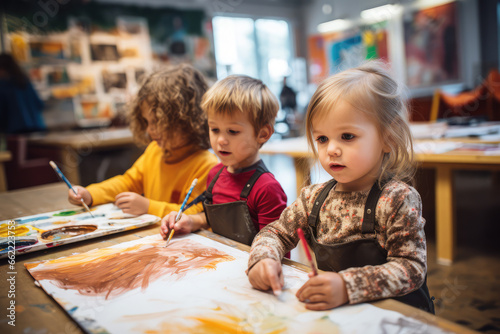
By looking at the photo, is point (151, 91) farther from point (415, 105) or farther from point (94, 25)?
point (94, 25)

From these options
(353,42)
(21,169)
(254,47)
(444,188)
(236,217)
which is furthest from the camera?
(254,47)

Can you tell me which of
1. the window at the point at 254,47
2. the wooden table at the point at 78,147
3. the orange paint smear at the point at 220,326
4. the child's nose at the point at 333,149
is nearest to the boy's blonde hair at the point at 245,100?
the child's nose at the point at 333,149

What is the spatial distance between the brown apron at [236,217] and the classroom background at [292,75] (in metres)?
1.12

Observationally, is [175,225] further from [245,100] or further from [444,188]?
[444,188]

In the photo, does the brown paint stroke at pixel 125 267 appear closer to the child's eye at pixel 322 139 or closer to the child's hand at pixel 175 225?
the child's hand at pixel 175 225

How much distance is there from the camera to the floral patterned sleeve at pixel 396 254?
0.56 meters

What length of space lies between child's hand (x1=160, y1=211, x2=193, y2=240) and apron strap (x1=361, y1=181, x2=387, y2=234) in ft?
1.40

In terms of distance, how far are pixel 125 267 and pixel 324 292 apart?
39 cm

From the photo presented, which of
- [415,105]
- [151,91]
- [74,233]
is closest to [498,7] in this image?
[415,105]

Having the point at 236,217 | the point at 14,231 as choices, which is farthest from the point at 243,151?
the point at 14,231

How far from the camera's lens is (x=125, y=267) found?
732 millimetres

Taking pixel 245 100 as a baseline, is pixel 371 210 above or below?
below

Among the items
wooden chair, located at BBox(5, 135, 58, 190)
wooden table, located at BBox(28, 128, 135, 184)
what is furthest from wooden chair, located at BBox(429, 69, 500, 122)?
wooden chair, located at BBox(5, 135, 58, 190)

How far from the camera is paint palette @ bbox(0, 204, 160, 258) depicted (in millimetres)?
880
